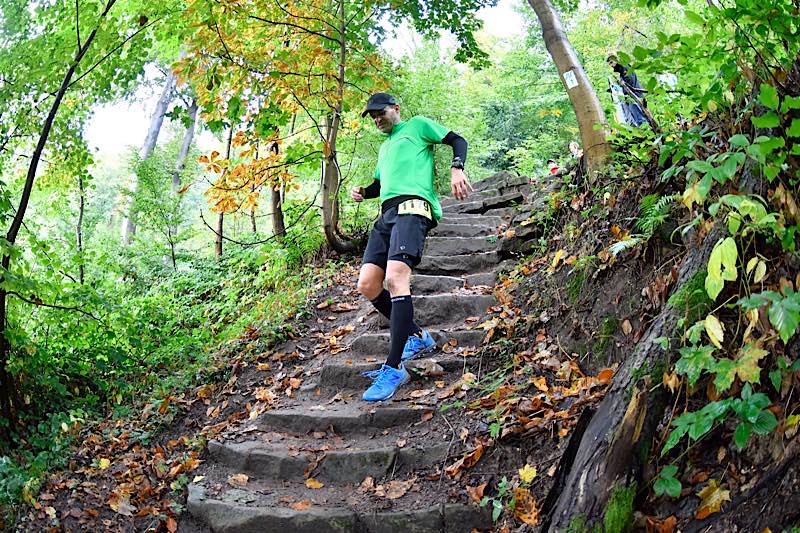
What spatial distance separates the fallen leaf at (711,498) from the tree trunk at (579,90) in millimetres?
3251

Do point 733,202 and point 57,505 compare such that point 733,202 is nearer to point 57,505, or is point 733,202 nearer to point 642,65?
point 642,65

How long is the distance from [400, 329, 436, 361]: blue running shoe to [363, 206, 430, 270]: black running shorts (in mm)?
696

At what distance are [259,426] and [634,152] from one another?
3.48 meters

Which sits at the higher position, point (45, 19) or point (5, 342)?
point (45, 19)

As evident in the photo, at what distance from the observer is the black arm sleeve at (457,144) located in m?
4.59

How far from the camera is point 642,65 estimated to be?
2592mm

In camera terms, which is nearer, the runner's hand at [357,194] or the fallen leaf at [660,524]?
the fallen leaf at [660,524]

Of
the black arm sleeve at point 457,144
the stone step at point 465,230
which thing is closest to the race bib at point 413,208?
the black arm sleeve at point 457,144

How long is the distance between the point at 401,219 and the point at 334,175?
3.29 meters

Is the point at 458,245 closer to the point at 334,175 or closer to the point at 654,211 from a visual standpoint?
the point at 334,175

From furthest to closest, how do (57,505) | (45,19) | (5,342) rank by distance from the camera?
(45,19)
(5,342)
(57,505)

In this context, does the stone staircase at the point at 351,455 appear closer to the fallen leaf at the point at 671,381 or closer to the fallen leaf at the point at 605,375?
the fallen leaf at the point at 605,375

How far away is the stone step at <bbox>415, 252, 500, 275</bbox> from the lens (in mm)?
6758

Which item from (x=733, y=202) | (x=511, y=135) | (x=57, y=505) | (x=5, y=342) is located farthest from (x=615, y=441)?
(x=511, y=135)
